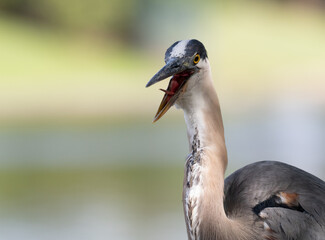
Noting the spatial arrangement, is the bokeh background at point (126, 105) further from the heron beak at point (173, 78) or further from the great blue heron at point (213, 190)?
the heron beak at point (173, 78)

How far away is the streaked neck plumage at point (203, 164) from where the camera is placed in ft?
11.6

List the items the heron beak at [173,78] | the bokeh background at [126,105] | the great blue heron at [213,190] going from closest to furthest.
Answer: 1. the heron beak at [173,78]
2. the great blue heron at [213,190]
3. the bokeh background at [126,105]

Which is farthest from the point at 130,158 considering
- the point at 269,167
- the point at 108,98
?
the point at 269,167

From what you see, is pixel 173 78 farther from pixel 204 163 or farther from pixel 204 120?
pixel 204 163

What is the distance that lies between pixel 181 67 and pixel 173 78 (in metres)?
0.11

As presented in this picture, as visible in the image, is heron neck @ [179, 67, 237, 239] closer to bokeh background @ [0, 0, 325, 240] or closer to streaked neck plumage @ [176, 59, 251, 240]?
streaked neck plumage @ [176, 59, 251, 240]

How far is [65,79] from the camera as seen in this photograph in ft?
57.3

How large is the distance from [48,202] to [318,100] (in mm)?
7499

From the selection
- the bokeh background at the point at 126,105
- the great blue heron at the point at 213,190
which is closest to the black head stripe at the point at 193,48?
the great blue heron at the point at 213,190

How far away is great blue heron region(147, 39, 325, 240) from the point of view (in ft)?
11.5

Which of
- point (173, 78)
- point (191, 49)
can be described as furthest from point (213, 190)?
point (191, 49)

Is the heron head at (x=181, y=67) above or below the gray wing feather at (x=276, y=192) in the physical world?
above

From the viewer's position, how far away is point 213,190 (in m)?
3.57

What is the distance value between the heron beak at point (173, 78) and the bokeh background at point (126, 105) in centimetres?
347
